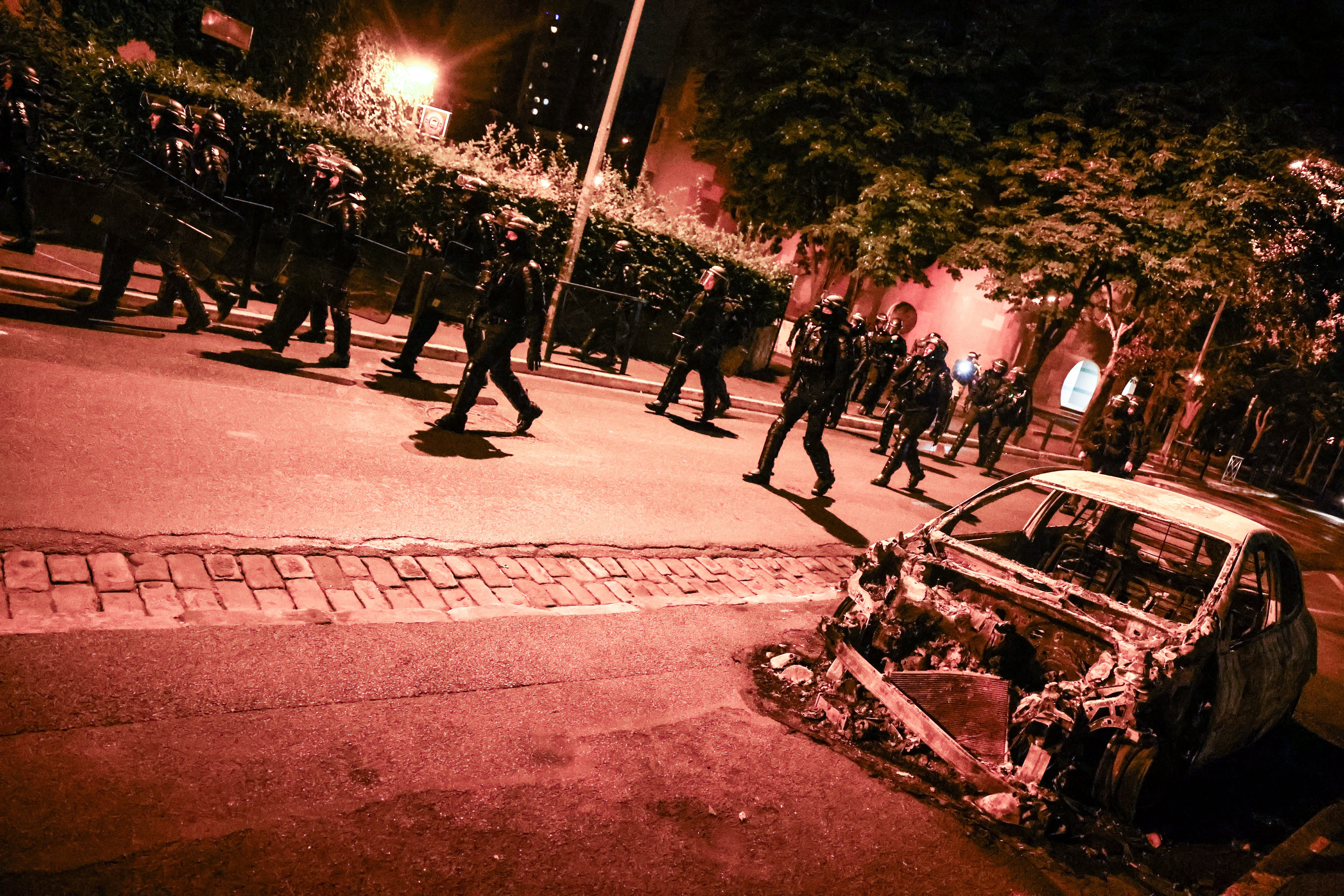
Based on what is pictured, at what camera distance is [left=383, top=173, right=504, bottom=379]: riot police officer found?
9.20m

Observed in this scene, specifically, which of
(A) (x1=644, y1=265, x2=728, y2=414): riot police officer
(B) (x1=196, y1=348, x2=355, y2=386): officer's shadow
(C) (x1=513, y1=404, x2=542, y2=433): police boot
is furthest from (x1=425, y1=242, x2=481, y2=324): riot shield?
(A) (x1=644, y1=265, x2=728, y2=414): riot police officer

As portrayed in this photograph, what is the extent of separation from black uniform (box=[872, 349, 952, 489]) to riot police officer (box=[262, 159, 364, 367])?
690 centimetres

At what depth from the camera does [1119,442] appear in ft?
35.5

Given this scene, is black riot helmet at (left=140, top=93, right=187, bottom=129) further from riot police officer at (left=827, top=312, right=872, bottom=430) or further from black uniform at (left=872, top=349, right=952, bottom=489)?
black uniform at (left=872, top=349, right=952, bottom=489)

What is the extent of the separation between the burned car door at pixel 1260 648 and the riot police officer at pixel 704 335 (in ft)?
23.7

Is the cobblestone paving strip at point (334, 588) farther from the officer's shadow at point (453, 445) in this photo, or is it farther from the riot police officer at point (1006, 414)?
the riot police officer at point (1006, 414)

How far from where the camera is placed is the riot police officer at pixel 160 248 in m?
7.87

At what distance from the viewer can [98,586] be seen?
3.76m

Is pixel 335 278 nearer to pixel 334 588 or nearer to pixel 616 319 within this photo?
pixel 334 588

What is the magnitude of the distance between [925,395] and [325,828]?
394 inches

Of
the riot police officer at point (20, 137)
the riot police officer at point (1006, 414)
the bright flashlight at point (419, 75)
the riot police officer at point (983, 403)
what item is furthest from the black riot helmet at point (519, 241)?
the bright flashlight at point (419, 75)

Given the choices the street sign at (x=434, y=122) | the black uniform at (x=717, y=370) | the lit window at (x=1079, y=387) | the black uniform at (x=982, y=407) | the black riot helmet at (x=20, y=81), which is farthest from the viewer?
the lit window at (x=1079, y=387)

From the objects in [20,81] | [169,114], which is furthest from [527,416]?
[20,81]

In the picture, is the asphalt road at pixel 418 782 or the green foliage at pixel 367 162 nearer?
the asphalt road at pixel 418 782
